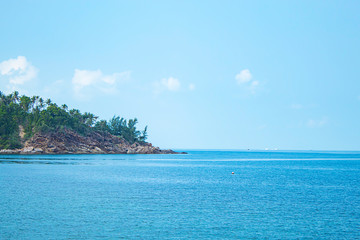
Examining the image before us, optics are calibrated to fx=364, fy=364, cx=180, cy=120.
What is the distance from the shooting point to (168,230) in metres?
39.5

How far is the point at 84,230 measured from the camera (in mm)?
39125

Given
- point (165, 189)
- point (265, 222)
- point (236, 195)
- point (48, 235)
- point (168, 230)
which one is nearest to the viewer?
point (48, 235)

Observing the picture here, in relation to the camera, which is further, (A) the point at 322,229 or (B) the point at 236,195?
(B) the point at 236,195

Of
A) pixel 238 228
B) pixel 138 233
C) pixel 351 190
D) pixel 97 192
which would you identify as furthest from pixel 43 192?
pixel 351 190

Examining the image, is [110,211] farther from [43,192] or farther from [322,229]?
[322,229]

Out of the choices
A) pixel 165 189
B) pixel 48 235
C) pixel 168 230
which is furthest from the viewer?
pixel 165 189

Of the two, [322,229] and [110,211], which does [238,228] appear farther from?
[110,211]

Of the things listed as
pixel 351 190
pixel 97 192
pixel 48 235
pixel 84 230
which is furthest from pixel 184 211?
pixel 351 190

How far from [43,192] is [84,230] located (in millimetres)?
28426

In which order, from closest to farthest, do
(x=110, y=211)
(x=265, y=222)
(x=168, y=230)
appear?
1. (x=168, y=230)
2. (x=265, y=222)
3. (x=110, y=211)

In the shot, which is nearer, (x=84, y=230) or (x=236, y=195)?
(x=84, y=230)

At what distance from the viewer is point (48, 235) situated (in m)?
37.1

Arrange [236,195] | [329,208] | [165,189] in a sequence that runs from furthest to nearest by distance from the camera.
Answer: [165,189]
[236,195]
[329,208]

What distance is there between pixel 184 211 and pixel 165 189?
21.7 metres
